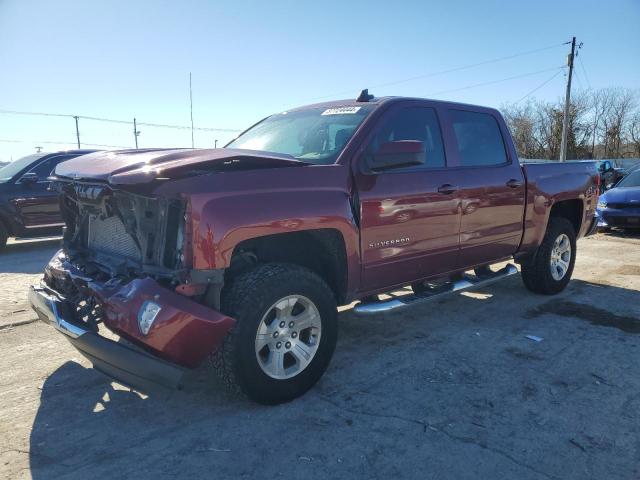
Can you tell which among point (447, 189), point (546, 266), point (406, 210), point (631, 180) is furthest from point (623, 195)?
point (406, 210)

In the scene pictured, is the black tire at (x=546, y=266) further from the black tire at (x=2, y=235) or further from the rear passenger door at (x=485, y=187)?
the black tire at (x=2, y=235)

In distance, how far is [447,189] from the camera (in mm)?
4270

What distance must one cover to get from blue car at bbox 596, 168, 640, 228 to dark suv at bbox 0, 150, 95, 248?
1054cm

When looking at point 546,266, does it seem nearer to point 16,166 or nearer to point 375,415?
point 375,415

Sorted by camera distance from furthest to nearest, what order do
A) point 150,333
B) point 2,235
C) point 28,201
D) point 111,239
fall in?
point 28,201 → point 2,235 → point 111,239 → point 150,333

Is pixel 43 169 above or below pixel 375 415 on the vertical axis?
above

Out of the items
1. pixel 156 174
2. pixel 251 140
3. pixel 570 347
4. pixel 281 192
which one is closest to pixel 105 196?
pixel 156 174

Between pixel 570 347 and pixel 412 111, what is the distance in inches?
95.0

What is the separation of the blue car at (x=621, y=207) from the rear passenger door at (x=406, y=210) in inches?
308

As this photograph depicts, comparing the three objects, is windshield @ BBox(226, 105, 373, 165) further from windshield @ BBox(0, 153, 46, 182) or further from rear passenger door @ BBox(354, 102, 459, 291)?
windshield @ BBox(0, 153, 46, 182)

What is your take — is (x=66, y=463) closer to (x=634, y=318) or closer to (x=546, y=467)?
(x=546, y=467)

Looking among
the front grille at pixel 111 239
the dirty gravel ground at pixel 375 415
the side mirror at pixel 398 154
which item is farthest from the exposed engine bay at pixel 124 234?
the side mirror at pixel 398 154

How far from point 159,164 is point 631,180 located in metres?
12.0

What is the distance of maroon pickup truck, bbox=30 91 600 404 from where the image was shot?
284 centimetres
